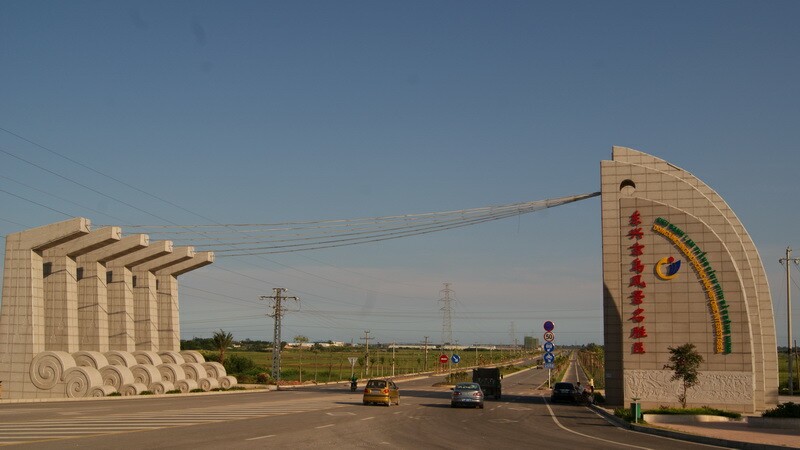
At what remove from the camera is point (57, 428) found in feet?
82.0

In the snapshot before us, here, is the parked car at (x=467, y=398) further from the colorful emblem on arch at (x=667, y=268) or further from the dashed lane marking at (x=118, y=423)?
the colorful emblem on arch at (x=667, y=268)

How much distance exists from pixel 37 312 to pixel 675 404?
132 ft

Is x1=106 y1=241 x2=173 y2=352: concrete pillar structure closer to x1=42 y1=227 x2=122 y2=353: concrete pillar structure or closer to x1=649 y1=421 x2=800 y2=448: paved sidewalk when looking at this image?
x1=42 y1=227 x2=122 y2=353: concrete pillar structure

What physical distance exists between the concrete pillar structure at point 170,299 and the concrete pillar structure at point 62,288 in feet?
55.3

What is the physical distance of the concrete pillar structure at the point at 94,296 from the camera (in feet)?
189

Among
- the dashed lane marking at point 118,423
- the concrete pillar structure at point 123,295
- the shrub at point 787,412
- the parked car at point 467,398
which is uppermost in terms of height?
the concrete pillar structure at point 123,295

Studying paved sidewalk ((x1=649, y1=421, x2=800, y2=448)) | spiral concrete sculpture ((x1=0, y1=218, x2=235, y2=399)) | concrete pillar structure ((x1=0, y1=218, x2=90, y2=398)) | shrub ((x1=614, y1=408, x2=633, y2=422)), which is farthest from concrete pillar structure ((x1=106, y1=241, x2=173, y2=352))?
paved sidewalk ((x1=649, y1=421, x2=800, y2=448))

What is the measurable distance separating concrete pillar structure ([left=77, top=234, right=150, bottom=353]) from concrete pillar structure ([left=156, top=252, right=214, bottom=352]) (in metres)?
11.9

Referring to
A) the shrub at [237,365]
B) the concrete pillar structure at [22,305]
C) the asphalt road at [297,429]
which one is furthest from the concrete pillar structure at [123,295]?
the shrub at [237,365]

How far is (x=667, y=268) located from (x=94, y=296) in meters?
40.5

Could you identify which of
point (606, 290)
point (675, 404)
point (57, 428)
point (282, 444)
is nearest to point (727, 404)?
point (675, 404)

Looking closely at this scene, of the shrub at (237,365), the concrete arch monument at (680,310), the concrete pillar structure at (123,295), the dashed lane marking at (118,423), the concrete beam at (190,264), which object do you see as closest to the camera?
the dashed lane marking at (118,423)

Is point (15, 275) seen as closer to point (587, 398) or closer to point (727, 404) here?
point (587, 398)

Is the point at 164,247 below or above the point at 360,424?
above
